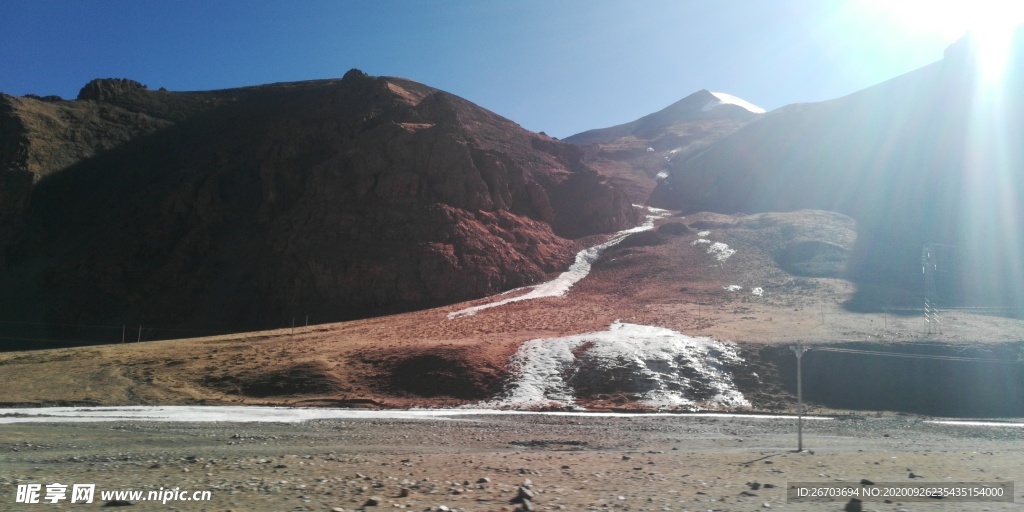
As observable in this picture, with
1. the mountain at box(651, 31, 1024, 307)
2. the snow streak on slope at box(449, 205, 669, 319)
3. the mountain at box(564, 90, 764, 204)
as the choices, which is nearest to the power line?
the mountain at box(651, 31, 1024, 307)

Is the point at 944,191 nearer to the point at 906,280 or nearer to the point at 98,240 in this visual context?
the point at 906,280

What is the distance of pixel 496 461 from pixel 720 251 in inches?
2341

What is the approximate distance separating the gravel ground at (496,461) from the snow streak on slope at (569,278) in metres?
29.0

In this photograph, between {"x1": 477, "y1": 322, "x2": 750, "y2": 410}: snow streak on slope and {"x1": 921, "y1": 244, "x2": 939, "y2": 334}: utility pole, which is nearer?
{"x1": 477, "y1": 322, "x2": 750, "y2": 410}: snow streak on slope

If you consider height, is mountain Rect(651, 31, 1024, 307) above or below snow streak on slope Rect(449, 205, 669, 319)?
above

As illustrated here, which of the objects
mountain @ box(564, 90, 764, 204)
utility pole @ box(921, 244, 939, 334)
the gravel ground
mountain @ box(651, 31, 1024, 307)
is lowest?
the gravel ground

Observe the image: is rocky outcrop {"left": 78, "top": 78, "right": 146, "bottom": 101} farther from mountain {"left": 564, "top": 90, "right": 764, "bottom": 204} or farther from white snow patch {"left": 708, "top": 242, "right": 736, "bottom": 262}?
white snow patch {"left": 708, "top": 242, "right": 736, "bottom": 262}

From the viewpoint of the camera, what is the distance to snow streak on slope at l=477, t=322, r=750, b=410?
94.2ft

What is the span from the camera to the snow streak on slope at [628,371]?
28719mm

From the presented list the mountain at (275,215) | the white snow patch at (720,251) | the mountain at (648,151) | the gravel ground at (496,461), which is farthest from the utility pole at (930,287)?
the mountain at (648,151)

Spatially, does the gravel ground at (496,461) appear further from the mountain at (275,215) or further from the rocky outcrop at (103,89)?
the rocky outcrop at (103,89)

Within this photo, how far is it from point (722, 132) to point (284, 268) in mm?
139018

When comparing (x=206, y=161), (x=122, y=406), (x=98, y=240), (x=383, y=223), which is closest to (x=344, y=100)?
(x=206, y=161)

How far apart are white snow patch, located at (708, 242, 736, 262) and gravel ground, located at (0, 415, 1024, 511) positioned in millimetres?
43915
